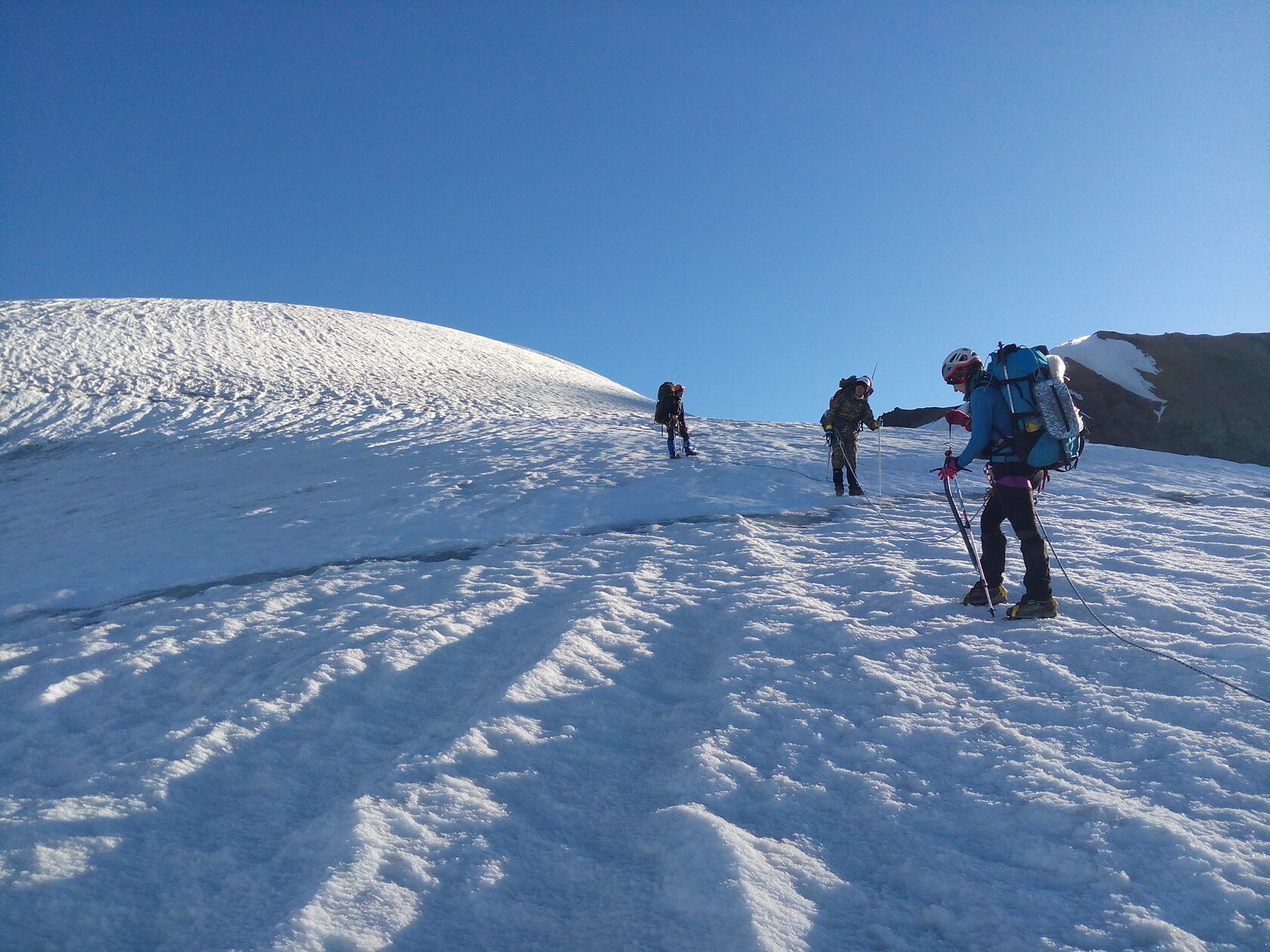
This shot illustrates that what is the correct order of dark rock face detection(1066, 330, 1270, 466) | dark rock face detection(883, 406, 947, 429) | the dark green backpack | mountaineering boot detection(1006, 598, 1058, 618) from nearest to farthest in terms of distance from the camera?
mountaineering boot detection(1006, 598, 1058, 618) < the dark green backpack < dark rock face detection(1066, 330, 1270, 466) < dark rock face detection(883, 406, 947, 429)

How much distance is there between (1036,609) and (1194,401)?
95.5 ft

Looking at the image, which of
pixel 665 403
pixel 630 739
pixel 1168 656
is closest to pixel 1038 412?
pixel 1168 656

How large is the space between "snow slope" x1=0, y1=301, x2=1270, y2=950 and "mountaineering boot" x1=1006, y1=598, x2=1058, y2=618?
0.13m

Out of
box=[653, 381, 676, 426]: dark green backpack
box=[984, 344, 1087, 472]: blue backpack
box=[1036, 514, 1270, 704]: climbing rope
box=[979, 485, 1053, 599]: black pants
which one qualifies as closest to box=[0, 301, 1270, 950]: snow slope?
box=[1036, 514, 1270, 704]: climbing rope

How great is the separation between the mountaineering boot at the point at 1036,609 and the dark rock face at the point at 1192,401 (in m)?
23.7

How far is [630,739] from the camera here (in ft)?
12.5

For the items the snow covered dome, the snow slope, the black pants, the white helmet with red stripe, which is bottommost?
the snow slope

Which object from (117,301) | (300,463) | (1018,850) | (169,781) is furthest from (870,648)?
(117,301)

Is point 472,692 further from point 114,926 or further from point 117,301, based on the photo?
point 117,301

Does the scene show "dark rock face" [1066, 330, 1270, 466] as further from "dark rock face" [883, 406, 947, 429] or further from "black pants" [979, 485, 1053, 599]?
"black pants" [979, 485, 1053, 599]

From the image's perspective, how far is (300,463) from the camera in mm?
15234

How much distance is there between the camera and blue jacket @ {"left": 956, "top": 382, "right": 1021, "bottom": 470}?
5.28 m

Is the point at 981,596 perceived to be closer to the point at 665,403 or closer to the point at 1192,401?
the point at 665,403

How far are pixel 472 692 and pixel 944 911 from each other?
2888 millimetres
